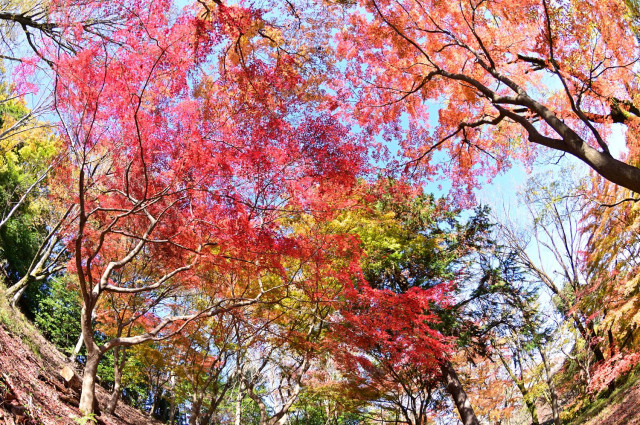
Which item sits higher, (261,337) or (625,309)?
(625,309)

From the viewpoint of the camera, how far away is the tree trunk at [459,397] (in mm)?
10930

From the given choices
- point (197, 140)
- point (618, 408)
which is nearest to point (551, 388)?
point (618, 408)

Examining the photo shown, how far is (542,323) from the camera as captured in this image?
13.8 meters

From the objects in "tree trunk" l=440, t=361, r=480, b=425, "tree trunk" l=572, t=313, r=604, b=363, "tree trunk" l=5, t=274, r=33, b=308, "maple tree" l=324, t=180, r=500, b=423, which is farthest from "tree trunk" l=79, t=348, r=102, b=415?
"tree trunk" l=572, t=313, r=604, b=363

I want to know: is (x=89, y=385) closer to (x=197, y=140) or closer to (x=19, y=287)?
(x=197, y=140)

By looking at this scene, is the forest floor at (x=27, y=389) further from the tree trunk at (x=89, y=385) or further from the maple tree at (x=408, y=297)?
the maple tree at (x=408, y=297)

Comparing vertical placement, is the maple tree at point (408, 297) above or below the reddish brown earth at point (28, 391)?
above

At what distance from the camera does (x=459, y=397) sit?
1115 cm

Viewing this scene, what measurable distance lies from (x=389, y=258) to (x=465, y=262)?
2.82 meters

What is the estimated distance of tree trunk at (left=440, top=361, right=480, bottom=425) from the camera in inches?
430

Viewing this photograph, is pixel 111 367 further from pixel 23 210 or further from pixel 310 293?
pixel 310 293

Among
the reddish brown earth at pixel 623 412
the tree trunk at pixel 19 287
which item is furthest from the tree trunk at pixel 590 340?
the tree trunk at pixel 19 287

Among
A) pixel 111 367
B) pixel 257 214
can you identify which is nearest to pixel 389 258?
pixel 257 214

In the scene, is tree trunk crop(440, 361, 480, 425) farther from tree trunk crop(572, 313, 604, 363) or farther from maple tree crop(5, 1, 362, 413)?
maple tree crop(5, 1, 362, 413)
